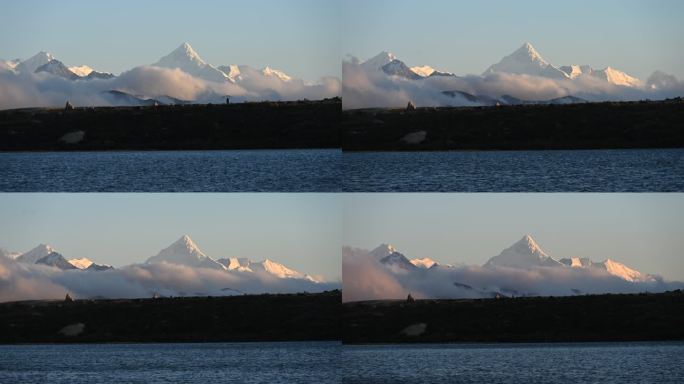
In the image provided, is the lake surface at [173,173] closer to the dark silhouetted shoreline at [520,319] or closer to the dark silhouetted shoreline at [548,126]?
the dark silhouetted shoreline at [520,319]

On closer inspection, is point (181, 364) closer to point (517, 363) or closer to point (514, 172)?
point (517, 363)

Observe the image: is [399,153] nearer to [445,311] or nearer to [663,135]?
[445,311]

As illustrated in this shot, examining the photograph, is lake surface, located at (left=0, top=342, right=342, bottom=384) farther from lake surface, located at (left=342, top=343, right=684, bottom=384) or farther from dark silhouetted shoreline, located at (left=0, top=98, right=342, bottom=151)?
dark silhouetted shoreline, located at (left=0, top=98, right=342, bottom=151)

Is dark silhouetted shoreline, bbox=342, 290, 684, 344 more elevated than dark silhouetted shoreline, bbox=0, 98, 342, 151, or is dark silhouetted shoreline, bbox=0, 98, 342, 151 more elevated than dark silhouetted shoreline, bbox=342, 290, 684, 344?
dark silhouetted shoreline, bbox=0, 98, 342, 151

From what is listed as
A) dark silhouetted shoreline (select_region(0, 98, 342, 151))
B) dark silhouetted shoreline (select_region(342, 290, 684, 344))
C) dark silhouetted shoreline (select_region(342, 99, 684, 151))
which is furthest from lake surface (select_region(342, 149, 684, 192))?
dark silhouetted shoreline (select_region(342, 290, 684, 344))

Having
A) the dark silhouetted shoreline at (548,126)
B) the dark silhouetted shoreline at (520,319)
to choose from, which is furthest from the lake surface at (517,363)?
the dark silhouetted shoreline at (548,126)
